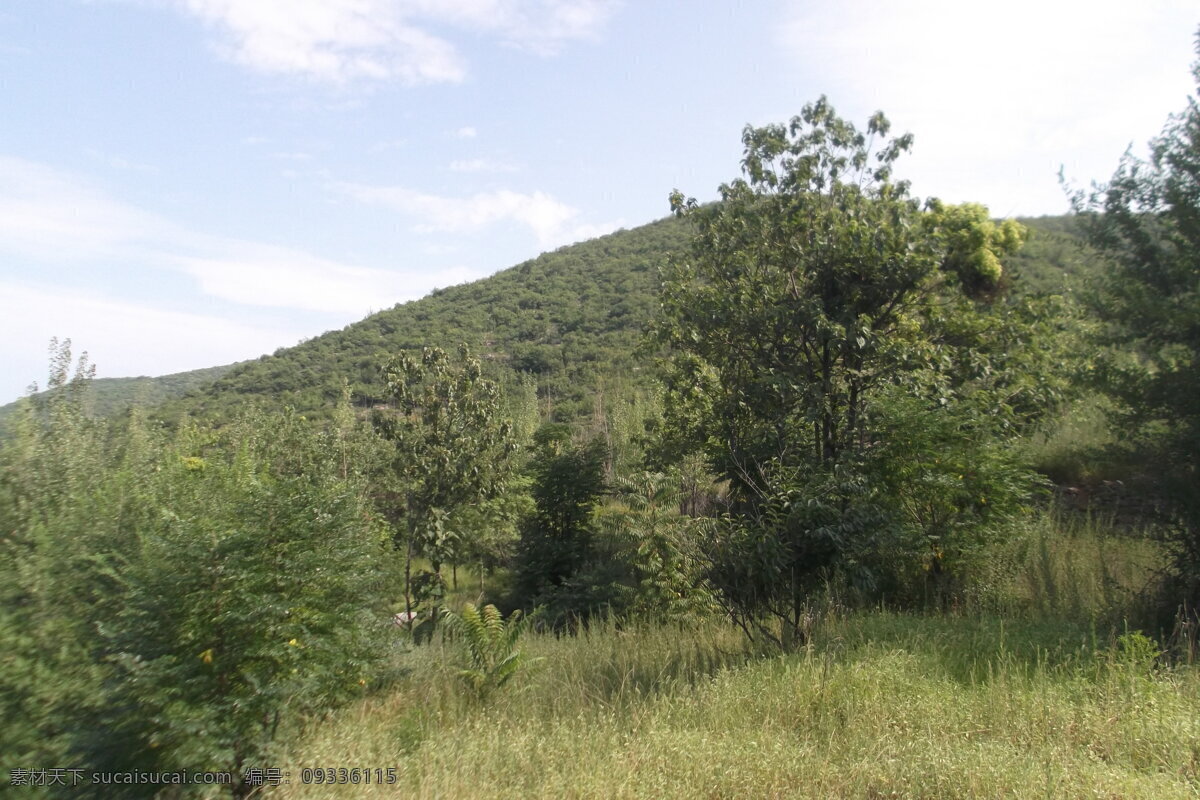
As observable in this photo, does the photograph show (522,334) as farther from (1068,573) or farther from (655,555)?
(1068,573)

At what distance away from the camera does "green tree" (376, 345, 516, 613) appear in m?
14.5

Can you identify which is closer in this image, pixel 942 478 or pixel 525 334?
pixel 942 478

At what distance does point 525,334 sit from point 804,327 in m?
56.7

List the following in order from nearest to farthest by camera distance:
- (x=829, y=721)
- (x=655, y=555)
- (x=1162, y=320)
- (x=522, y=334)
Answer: (x=829, y=721) → (x=1162, y=320) → (x=655, y=555) → (x=522, y=334)

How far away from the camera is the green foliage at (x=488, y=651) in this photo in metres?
7.20

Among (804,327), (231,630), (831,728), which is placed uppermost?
(804,327)

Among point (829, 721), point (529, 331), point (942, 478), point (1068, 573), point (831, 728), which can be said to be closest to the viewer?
point (831, 728)

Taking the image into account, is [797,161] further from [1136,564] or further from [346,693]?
[346,693]

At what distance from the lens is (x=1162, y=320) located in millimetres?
6746

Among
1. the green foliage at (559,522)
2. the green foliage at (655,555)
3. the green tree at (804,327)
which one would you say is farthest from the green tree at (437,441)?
the green tree at (804,327)

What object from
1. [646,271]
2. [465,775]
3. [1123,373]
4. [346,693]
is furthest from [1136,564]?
[646,271]

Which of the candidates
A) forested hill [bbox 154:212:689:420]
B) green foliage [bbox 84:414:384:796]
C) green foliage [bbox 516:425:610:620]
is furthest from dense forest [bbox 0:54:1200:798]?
forested hill [bbox 154:212:689:420]

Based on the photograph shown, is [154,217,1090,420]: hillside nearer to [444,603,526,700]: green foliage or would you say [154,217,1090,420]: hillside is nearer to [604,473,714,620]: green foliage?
[604,473,714,620]: green foliage

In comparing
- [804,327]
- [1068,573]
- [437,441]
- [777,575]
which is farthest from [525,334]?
[777,575]
